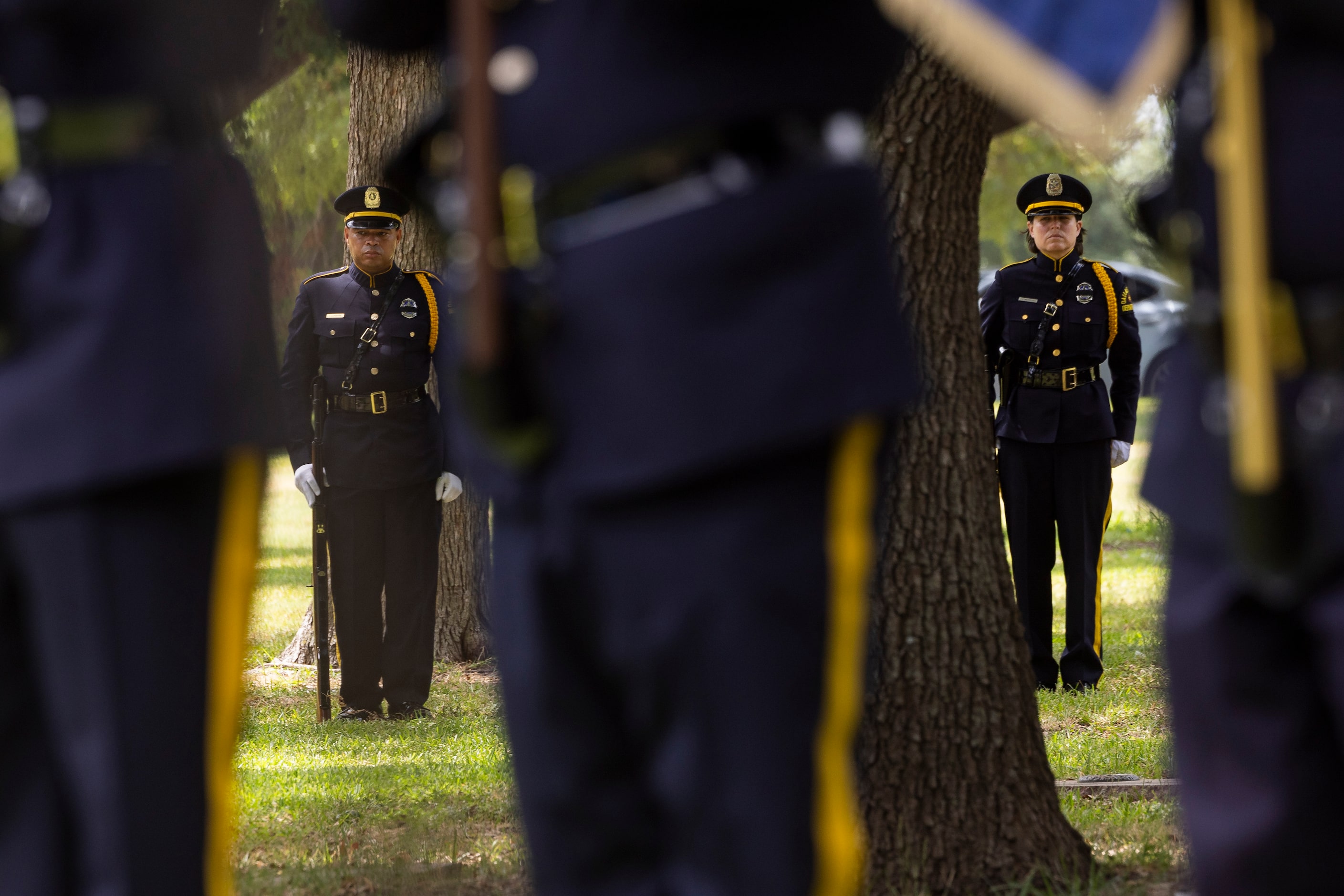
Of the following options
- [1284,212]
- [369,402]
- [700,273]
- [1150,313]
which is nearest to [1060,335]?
[369,402]

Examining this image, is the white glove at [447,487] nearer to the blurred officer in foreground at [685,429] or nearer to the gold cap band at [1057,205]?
the gold cap band at [1057,205]

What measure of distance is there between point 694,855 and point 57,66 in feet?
3.17

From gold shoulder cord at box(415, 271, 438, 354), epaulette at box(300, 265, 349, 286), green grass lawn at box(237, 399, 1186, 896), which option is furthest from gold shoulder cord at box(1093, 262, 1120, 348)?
epaulette at box(300, 265, 349, 286)

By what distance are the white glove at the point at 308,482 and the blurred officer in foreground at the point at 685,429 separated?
193 inches

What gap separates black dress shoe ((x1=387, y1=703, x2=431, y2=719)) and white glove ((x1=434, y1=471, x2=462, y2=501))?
2.79 ft

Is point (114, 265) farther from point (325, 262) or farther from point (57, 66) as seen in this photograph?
point (325, 262)

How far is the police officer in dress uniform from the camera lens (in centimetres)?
634

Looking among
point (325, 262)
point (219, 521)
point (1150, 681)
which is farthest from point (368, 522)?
point (325, 262)

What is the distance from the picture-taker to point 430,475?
20.7 feet

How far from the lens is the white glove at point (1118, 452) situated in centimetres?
650

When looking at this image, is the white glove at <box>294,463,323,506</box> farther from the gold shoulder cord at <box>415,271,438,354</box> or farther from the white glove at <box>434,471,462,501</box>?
the gold shoulder cord at <box>415,271,438,354</box>

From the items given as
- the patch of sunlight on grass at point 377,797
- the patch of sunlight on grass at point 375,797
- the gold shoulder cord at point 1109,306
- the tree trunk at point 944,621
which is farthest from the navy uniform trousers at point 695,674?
the gold shoulder cord at point 1109,306

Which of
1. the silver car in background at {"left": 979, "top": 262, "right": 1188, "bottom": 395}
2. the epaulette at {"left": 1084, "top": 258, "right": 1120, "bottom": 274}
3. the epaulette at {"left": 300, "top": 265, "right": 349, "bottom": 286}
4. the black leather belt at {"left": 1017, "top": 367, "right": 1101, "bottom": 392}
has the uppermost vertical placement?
the silver car in background at {"left": 979, "top": 262, "right": 1188, "bottom": 395}

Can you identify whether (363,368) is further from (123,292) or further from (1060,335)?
(123,292)
